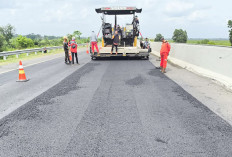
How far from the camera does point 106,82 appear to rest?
319 inches

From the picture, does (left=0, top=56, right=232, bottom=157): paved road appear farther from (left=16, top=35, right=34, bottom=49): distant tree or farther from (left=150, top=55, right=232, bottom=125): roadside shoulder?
(left=16, top=35, right=34, bottom=49): distant tree

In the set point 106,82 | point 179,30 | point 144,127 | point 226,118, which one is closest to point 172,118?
point 144,127

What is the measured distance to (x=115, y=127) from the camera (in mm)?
3902

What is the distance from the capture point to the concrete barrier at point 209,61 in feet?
24.6

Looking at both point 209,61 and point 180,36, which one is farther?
point 180,36

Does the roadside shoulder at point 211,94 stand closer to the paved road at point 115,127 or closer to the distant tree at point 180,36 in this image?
the paved road at point 115,127

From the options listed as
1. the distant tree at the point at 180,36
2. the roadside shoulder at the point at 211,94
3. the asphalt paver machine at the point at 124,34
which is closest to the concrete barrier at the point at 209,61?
the roadside shoulder at the point at 211,94

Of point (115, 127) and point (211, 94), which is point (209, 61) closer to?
point (211, 94)

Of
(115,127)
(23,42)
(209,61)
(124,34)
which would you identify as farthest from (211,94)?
(23,42)

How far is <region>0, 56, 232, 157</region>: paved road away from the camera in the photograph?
3115mm

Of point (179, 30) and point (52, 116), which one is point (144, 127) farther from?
point (179, 30)

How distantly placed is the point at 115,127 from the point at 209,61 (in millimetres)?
6773

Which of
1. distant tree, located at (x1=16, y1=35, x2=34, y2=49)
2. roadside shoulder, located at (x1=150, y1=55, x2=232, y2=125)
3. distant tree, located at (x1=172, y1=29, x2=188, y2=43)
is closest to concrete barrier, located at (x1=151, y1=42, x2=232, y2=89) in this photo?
roadside shoulder, located at (x1=150, y1=55, x2=232, y2=125)

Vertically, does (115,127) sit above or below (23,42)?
below
